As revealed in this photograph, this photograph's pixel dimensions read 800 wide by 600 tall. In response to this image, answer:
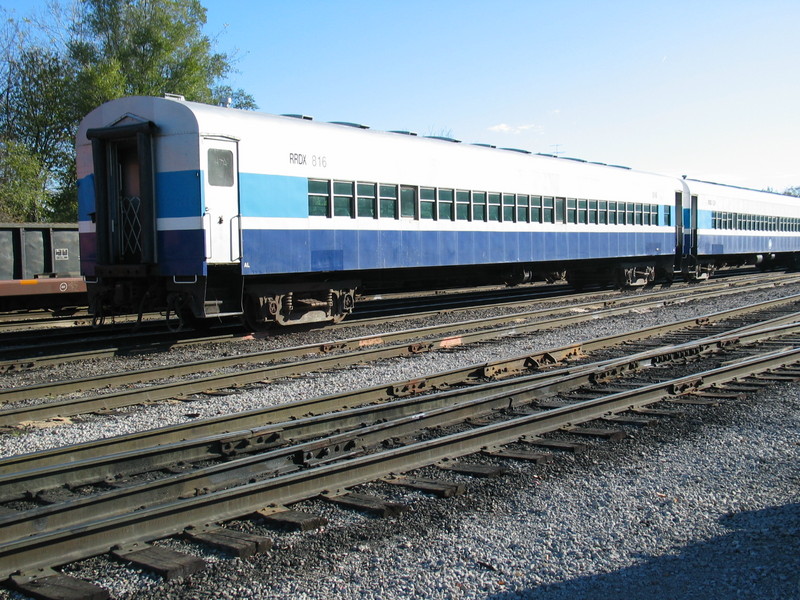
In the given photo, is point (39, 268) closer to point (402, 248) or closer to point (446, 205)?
point (402, 248)

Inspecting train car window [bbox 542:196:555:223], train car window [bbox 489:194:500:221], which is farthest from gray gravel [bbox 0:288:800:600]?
train car window [bbox 542:196:555:223]

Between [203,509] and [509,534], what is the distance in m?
1.85

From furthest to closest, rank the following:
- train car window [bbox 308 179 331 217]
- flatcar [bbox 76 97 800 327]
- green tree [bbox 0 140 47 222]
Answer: green tree [bbox 0 140 47 222], train car window [bbox 308 179 331 217], flatcar [bbox 76 97 800 327]

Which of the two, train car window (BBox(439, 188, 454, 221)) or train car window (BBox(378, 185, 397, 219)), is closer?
train car window (BBox(378, 185, 397, 219))

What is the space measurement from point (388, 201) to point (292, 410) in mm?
7903

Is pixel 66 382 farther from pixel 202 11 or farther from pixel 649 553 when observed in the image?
pixel 202 11

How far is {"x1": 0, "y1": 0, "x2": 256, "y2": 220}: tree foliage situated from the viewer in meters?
34.2

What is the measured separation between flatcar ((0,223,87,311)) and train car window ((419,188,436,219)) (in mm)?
7622

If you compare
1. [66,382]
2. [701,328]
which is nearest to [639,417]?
[66,382]

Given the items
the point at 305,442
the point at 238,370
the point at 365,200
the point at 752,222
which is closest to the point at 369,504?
the point at 305,442

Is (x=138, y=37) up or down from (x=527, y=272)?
up

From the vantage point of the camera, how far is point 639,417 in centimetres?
746

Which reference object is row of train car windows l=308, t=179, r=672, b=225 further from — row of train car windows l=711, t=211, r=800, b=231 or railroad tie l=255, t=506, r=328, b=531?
railroad tie l=255, t=506, r=328, b=531

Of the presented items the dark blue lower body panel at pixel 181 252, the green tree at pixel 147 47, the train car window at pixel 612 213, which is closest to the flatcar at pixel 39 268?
the dark blue lower body panel at pixel 181 252
